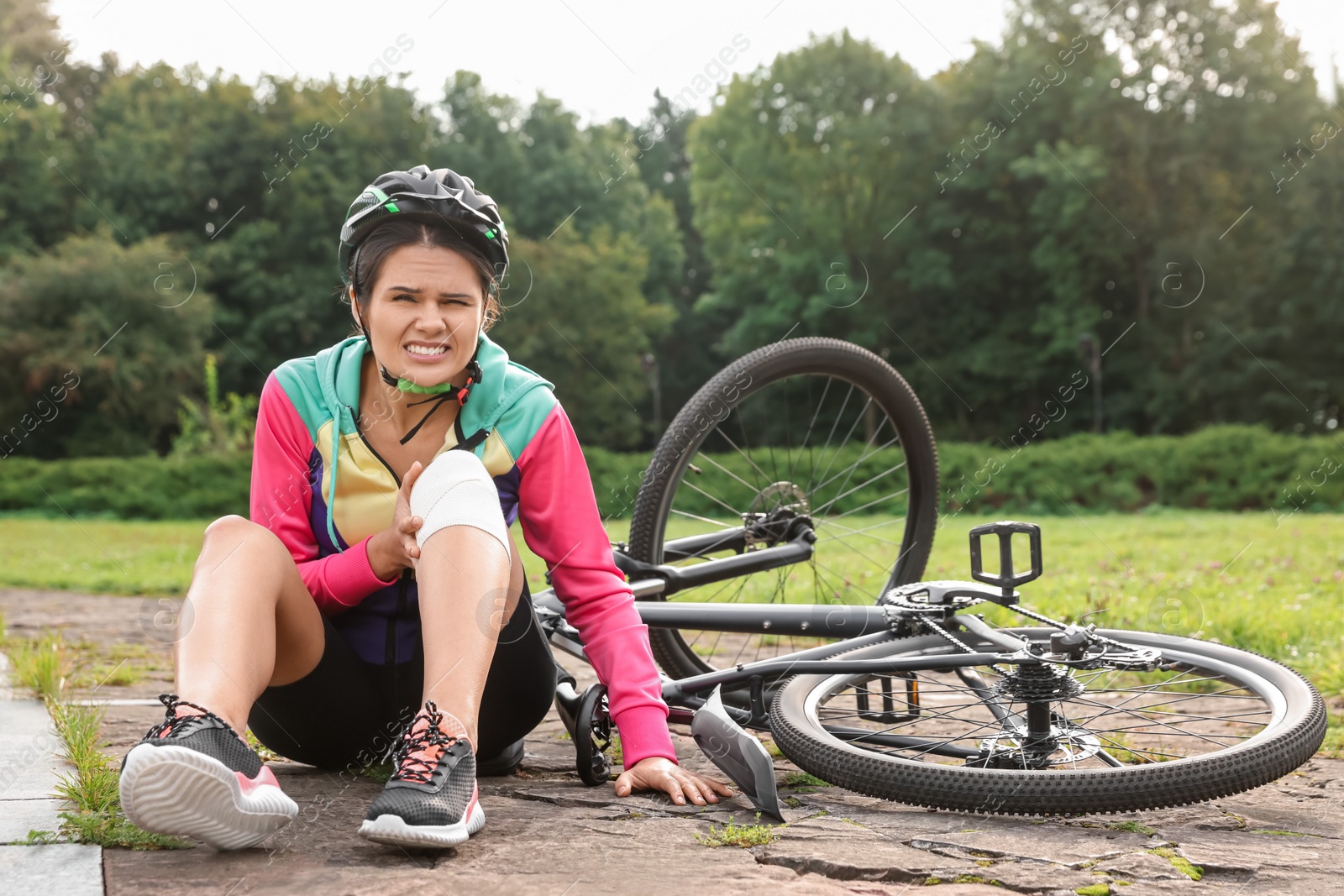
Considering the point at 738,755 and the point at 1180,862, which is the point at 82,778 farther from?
the point at 1180,862

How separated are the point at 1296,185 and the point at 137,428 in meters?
22.5

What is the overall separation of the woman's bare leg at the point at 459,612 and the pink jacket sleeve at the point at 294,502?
0.27 meters

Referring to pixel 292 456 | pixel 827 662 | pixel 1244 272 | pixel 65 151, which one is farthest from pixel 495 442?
pixel 65 151

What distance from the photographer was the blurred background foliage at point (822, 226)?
2295 centimetres

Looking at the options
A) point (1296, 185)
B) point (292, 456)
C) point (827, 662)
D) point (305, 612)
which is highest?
point (1296, 185)

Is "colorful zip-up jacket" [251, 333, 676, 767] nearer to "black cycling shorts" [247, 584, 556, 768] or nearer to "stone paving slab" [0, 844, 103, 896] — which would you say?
"black cycling shorts" [247, 584, 556, 768]

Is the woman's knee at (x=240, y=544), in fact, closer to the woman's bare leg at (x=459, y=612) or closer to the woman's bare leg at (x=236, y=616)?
the woman's bare leg at (x=236, y=616)

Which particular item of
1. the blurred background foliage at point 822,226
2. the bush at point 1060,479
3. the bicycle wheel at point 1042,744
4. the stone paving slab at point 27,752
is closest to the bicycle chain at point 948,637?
the bicycle wheel at point 1042,744

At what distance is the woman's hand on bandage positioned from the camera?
6.50 ft

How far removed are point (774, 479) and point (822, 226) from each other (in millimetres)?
26387

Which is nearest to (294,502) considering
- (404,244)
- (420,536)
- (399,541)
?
(399,541)

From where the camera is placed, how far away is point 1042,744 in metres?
2.19

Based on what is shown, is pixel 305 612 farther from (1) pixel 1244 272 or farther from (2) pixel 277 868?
(1) pixel 1244 272

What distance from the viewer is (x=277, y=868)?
1651 millimetres
